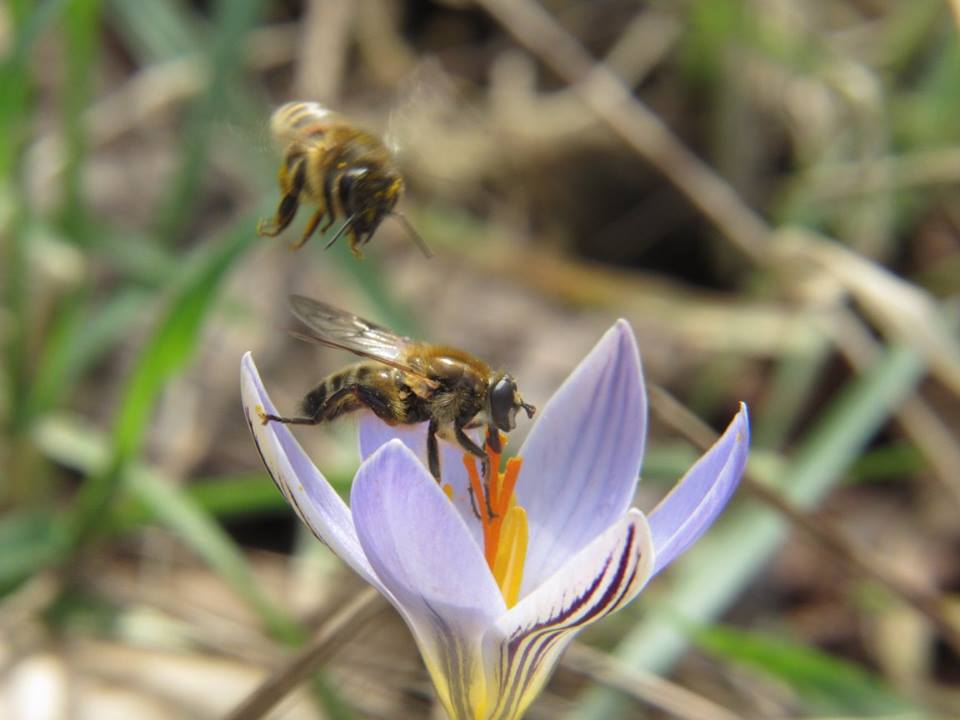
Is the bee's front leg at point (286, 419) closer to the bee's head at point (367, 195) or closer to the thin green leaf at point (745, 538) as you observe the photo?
the bee's head at point (367, 195)

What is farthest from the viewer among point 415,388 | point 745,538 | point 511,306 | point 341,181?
point 511,306

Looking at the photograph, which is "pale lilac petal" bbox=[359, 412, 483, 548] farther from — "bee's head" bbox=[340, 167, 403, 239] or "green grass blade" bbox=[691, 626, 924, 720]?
Result: "green grass blade" bbox=[691, 626, 924, 720]

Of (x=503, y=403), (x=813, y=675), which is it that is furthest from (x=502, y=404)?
(x=813, y=675)

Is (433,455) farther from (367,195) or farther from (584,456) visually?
(367,195)

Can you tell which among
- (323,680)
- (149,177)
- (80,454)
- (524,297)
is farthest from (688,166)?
(323,680)

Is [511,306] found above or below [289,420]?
below

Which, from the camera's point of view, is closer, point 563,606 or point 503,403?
point 563,606

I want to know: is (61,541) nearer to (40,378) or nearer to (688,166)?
(40,378)

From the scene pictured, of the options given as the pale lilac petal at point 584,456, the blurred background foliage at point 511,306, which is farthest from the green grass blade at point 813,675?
the pale lilac petal at point 584,456
